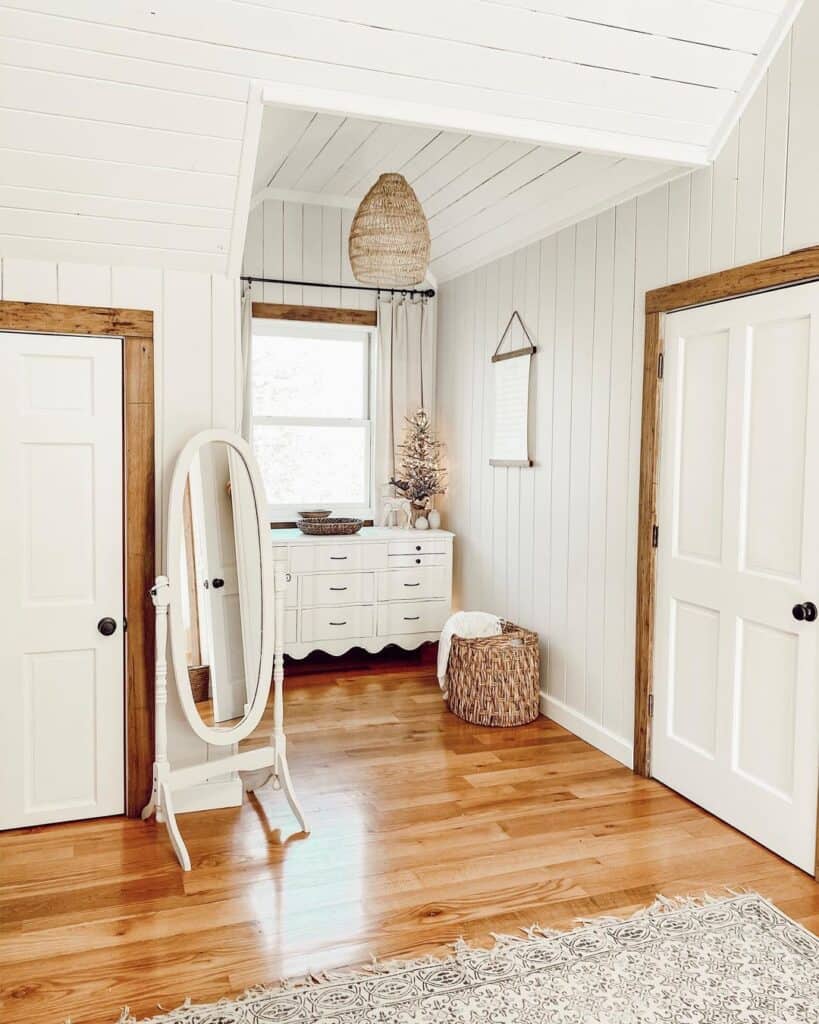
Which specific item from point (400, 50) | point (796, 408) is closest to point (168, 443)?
point (400, 50)

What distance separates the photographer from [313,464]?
18.9 ft

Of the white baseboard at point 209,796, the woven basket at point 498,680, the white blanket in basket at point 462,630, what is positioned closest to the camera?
the white baseboard at point 209,796

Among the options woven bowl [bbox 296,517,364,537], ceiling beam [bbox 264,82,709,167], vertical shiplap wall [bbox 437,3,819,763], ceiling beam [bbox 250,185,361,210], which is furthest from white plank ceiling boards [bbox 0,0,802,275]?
ceiling beam [bbox 250,185,361,210]

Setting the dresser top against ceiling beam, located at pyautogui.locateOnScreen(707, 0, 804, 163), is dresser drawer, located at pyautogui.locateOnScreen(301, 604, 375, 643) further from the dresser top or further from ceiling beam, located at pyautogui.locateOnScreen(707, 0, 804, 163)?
ceiling beam, located at pyautogui.locateOnScreen(707, 0, 804, 163)

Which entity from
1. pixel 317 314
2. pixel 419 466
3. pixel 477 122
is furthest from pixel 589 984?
pixel 317 314

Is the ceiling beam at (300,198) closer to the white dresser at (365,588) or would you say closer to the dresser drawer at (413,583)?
the white dresser at (365,588)

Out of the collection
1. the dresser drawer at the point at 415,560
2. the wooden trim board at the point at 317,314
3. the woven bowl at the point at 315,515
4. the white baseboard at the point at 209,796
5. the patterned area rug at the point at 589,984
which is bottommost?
the patterned area rug at the point at 589,984

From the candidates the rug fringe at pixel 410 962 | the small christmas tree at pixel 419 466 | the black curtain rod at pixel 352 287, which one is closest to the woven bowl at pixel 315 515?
the small christmas tree at pixel 419 466

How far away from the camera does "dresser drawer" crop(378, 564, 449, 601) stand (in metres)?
5.36

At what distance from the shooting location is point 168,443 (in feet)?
10.7

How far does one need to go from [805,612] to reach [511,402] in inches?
91.9

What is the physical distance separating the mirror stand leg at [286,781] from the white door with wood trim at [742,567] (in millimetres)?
1536

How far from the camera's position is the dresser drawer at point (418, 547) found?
536 cm

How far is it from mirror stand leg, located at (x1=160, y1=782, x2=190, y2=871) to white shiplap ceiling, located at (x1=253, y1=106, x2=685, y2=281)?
2.84 metres
